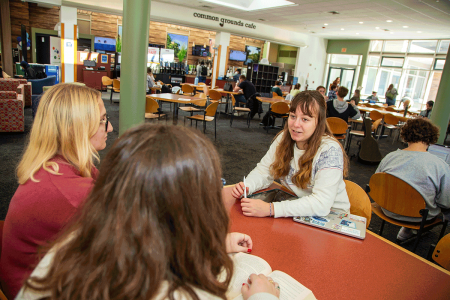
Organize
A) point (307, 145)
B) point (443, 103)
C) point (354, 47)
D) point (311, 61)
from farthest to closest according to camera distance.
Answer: point (311, 61) → point (354, 47) → point (443, 103) → point (307, 145)

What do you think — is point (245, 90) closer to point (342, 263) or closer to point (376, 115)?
point (376, 115)

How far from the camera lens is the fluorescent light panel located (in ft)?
30.9

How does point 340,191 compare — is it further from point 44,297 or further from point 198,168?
point 44,297

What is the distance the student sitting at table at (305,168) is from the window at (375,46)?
613 inches

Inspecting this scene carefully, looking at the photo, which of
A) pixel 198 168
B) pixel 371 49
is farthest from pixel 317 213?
pixel 371 49

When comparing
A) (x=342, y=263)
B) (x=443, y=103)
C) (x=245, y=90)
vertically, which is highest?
(x=443, y=103)

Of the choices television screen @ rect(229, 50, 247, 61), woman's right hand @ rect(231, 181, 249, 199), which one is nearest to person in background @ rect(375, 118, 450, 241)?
woman's right hand @ rect(231, 181, 249, 199)

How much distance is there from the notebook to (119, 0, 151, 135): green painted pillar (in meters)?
2.25

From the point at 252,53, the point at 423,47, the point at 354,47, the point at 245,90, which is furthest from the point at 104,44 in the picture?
the point at 423,47

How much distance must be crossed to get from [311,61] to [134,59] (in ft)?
48.4

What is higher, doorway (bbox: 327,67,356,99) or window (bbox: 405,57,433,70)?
window (bbox: 405,57,433,70)

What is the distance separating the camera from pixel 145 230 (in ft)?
1.70

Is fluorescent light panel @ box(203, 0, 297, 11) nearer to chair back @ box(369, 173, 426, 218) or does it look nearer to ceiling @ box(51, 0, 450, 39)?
ceiling @ box(51, 0, 450, 39)

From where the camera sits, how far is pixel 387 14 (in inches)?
348
